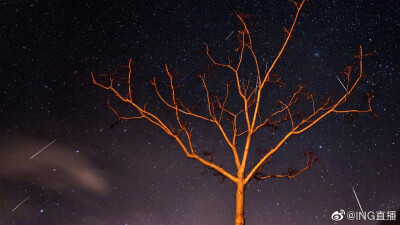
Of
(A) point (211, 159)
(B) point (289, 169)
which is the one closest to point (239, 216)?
(A) point (211, 159)

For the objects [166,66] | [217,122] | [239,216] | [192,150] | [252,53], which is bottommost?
[239,216]

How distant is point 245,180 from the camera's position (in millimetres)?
6125

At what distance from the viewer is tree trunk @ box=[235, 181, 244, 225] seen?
5.58m

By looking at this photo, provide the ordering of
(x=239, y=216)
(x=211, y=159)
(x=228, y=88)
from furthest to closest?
(x=228, y=88)
(x=211, y=159)
(x=239, y=216)

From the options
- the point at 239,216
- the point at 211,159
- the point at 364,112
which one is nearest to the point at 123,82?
the point at 211,159

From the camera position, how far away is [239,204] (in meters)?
Result: 5.77

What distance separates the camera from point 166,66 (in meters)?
7.01

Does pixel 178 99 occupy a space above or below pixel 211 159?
above

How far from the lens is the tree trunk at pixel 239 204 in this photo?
18.3ft

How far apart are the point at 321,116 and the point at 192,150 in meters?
2.65

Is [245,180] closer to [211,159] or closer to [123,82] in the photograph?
[211,159]

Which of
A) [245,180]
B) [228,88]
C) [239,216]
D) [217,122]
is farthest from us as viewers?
[228,88]

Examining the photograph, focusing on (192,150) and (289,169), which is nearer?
(192,150)

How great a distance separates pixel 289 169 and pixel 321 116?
124 centimetres
